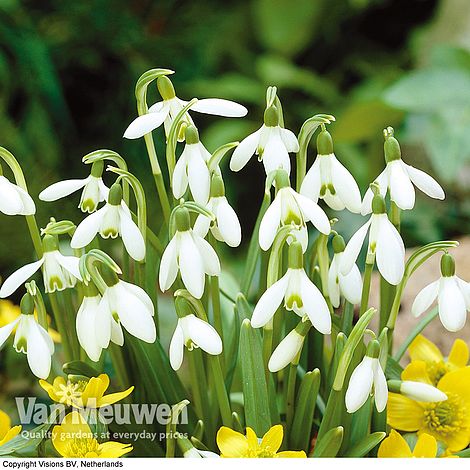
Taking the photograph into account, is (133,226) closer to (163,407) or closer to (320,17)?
(163,407)

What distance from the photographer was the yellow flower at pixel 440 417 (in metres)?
0.54

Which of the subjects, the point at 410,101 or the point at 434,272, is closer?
the point at 434,272

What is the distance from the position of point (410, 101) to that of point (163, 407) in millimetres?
972

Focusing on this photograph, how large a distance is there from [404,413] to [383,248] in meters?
0.15

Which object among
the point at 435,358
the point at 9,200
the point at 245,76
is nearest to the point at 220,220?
the point at 9,200

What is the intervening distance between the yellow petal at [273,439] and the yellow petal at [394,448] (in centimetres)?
7

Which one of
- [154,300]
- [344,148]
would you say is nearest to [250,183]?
[344,148]

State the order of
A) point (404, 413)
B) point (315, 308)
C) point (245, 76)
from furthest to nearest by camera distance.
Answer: point (245, 76)
point (404, 413)
point (315, 308)

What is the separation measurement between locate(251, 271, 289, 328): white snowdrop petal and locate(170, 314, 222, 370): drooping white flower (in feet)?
0.08

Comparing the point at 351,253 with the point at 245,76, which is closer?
the point at 351,253

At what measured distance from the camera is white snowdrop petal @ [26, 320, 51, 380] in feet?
1.51

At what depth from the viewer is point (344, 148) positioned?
1836 mm

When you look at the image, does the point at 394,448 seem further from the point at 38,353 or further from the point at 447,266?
the point at 38,353

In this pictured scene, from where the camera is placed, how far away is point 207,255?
45 cm
